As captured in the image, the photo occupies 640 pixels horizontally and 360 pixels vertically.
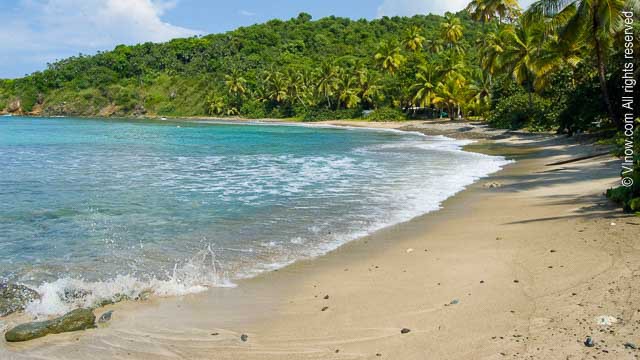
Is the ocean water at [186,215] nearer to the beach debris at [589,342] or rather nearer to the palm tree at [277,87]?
the beach debris at [589,342]

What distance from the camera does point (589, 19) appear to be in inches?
897

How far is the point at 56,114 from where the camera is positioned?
438 ft

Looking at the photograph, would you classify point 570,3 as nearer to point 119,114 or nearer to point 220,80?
point 220,80

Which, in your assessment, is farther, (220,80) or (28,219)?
(220,80)

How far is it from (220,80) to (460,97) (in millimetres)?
71076

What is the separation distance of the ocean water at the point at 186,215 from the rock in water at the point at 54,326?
776 millimetres

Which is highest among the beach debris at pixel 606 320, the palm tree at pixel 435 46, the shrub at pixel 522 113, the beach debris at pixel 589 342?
the palm tree at pixel 435 46

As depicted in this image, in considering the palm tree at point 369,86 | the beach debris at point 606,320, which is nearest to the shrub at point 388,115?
the palm tree at point 369,86

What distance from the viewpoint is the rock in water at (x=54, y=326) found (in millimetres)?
5254

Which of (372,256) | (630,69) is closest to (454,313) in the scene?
(372,256)

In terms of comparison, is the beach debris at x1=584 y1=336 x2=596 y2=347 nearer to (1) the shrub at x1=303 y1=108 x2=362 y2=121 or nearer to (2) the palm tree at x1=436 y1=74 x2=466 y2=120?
(2) the palm tree at x1=436 y1=74 x2=466 y2=120

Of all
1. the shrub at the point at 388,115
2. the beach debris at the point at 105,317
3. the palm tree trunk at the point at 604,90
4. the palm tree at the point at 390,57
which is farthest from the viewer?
the palm tree at the point at 390,57

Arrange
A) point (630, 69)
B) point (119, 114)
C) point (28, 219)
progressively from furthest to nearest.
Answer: point (119, 114) < point (630, 69) < point (28, 219)

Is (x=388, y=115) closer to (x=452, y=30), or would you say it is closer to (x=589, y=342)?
(x=452, y=30)
